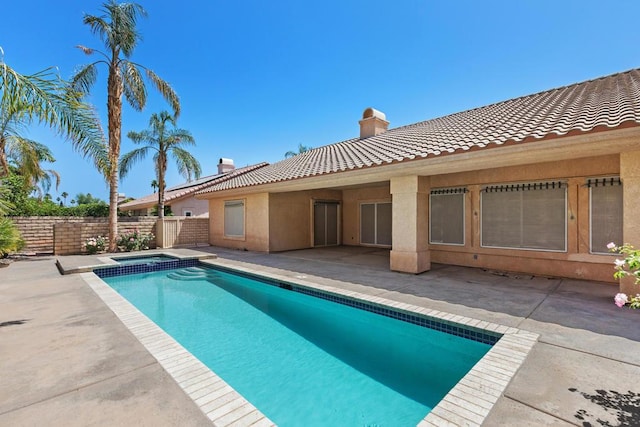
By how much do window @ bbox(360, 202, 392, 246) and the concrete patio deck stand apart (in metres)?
8.00

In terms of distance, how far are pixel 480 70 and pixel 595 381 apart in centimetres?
1420

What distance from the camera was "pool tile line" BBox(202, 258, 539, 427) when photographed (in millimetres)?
2869

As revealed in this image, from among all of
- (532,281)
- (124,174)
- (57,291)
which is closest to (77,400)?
(57,291)

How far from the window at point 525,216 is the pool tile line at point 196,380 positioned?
10.3 m

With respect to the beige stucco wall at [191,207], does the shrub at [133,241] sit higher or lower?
lower

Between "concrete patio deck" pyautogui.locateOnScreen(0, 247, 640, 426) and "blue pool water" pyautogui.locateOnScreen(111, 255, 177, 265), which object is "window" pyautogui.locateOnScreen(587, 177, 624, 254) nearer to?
"concrete patio deck" pyautogui.locateOnScreen(0, 247, 640, 426)

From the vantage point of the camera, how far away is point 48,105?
6.21m

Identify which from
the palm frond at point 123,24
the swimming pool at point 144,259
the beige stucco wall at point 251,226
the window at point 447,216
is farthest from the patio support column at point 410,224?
the palm frond at point 123,24

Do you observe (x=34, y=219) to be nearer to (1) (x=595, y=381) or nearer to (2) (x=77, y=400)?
(2) (x=77, y=400)

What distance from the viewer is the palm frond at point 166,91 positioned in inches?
631

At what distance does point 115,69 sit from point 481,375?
62.9 feet

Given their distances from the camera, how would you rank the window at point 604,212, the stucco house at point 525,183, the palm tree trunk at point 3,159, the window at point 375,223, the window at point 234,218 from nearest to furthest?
the stucco house at point 525,183 < the window at point 604,212 < the palm tree trunk at point 3,159 < the window at point 375,223 < the window at point 234,218

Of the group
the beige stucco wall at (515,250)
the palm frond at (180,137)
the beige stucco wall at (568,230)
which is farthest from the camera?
the palm frond at (180,137)

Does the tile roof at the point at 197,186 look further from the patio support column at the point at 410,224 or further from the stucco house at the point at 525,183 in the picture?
the patio support column at the point at 410,224
